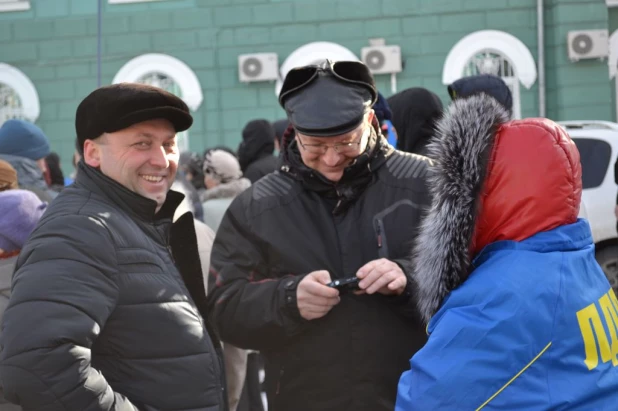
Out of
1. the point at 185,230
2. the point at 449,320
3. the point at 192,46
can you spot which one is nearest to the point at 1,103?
the point at 192,46

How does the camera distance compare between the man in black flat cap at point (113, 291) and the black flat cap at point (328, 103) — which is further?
the black flat cap at point (328, 103)

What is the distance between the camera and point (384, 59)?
13.3m

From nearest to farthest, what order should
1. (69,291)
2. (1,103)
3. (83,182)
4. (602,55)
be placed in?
(69,291)
(83,182)
(602,55)
(1,103)

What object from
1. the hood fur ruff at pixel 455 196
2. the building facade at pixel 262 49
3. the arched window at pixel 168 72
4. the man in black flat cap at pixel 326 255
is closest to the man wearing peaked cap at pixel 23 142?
the man in black flat cap at pixel 326 255

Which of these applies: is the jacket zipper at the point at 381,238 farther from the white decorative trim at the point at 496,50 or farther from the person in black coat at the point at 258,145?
the white decorative trim at the point at 496,50

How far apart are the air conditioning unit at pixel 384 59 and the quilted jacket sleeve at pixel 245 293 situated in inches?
407

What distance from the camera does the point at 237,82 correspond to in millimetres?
13828

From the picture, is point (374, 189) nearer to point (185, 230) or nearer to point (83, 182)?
point (185, 230)

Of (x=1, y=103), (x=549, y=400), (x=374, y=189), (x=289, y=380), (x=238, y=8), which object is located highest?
(x=238, y=8)

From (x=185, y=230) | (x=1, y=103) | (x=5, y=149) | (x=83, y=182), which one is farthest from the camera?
(x=1, y=103)

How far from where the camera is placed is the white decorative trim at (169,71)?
13.8m

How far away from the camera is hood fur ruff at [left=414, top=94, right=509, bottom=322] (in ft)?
6.56

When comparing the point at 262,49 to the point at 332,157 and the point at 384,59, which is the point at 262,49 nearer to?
the point at 384,59

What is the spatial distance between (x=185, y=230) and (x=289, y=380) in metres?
0.55
